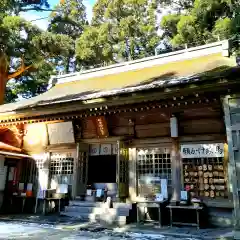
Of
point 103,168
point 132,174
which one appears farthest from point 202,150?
point 103,168

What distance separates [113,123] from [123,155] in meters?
1.30

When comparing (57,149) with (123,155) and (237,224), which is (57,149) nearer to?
(123,155)

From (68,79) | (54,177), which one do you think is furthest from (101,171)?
(68,79)

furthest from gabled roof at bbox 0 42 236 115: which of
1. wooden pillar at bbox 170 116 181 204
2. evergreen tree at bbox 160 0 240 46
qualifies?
evergreen tree at bbox 160 0 240 46

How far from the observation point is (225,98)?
22.3 feet

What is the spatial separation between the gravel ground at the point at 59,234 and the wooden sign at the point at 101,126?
364 cm

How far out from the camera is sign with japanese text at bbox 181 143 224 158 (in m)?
8.20

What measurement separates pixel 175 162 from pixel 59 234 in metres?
4.26

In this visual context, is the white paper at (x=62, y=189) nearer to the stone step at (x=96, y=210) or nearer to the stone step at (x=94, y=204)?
the stone step at (x=94, y=204)

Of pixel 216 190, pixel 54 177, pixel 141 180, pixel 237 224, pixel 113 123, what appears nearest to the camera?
pixel 237 224

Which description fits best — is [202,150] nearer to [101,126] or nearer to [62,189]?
[101,126]

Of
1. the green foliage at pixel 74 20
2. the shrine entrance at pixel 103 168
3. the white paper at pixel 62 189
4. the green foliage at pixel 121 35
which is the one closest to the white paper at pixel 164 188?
the white paper at pixel 62 189

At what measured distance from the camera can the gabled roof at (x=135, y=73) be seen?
1003 cm

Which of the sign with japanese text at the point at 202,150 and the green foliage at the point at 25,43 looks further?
the green foliage at the point at 25,43
